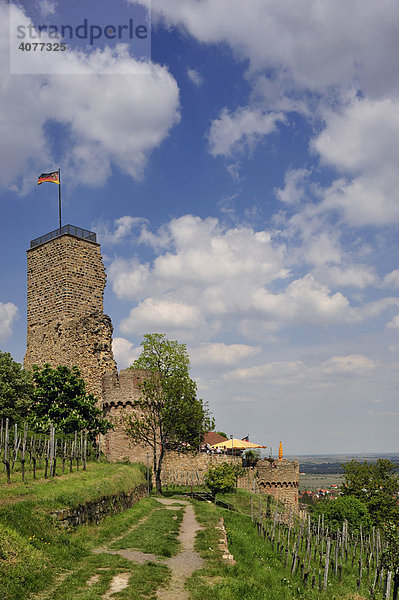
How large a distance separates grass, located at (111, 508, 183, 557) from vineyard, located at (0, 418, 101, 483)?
3.92 meters

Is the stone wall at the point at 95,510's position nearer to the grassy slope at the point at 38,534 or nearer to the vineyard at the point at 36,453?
the grassy slope at the point at 38,534

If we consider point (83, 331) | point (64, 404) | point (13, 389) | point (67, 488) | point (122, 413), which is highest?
point (83, 331)

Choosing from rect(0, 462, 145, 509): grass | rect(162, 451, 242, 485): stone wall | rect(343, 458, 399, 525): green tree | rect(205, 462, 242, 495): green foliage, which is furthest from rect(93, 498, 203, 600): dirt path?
rect(343, 458, 399, 525): green tree

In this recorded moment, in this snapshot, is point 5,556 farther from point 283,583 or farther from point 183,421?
point 183,421

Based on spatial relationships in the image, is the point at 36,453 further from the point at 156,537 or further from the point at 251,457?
the point at 251,457

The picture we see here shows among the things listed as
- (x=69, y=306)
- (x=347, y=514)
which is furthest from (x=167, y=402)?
(x=347, y=514)

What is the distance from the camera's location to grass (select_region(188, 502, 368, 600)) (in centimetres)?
1045

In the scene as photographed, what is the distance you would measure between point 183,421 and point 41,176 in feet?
74.0

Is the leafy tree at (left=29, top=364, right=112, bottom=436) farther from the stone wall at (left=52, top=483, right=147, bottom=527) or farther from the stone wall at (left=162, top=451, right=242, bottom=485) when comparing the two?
the stone wall at (left=52, top=483, right=147, bottom=527)

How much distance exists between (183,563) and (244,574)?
62.7 inches

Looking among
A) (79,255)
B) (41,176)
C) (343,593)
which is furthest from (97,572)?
(41,176)

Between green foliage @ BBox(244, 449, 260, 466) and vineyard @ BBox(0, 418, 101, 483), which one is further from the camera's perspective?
green foliage @ BBox(244, 449, 260, 466)

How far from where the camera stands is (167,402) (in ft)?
97.9

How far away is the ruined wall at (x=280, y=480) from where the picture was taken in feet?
139
